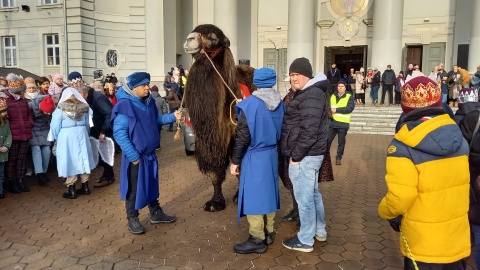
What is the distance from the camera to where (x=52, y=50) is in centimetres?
2252

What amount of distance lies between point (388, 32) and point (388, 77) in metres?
2.54

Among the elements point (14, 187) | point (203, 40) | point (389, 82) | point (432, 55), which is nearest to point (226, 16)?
point (389, 82)

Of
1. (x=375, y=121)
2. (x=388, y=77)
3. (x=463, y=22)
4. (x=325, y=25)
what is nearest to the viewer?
(x=375, y=121)

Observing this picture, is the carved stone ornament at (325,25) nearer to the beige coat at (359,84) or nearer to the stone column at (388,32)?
the stone column at (388,32)

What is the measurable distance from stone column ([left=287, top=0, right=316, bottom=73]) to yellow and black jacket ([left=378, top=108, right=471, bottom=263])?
54.7ft

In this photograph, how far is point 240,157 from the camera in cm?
395

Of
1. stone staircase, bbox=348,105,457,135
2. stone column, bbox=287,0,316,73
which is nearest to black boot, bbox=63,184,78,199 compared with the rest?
stone staircase, bbox=348,105,457,135

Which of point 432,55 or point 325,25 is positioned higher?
point 325,25

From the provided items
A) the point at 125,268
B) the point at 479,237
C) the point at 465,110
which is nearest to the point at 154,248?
the point at 125,268

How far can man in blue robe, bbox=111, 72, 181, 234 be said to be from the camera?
4273 millimetres

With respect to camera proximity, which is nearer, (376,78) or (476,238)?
(476,238)

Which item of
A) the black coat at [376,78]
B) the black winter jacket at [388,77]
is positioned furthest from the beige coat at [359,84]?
the black winter jacket at [388,77]

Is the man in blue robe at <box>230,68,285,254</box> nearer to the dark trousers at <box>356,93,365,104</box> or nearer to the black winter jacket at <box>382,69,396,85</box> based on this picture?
the black winter jacket at <box>382,69,396,85</box>

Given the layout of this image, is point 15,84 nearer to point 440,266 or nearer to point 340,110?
point 340,110
